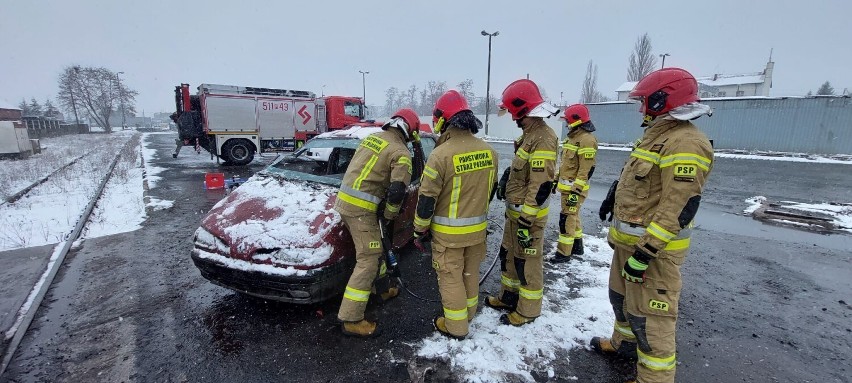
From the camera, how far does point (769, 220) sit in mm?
6887

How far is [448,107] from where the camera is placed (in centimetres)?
291

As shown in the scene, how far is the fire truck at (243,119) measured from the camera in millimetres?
13500

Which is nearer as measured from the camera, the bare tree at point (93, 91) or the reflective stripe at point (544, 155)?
the reflective stripe at point (544, 155)

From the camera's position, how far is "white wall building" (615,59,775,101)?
4911cm

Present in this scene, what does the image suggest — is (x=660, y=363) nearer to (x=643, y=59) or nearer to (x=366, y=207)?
(x=366, y=207)

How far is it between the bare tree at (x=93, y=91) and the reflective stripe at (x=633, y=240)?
60896 mm

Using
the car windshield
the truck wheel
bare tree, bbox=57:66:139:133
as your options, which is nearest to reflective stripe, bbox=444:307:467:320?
the car windshield

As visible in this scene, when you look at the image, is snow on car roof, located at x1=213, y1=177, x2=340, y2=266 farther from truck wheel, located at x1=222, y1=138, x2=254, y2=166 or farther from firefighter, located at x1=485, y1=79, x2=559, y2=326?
truck wheel, located at x1=222, y1=138, x2=254, y2=166

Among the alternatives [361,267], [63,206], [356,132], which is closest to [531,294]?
[361,267]

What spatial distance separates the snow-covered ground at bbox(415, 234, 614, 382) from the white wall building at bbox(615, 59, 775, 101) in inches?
1966

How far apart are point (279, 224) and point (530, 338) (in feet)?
7.54

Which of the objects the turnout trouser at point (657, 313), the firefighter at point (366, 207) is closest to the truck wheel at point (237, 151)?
the firefighter at point (366, 207)

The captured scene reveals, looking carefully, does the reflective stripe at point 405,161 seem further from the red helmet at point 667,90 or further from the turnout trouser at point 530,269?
the red helmet at point 667,90

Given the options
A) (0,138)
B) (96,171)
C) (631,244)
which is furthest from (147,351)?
(0,138)
